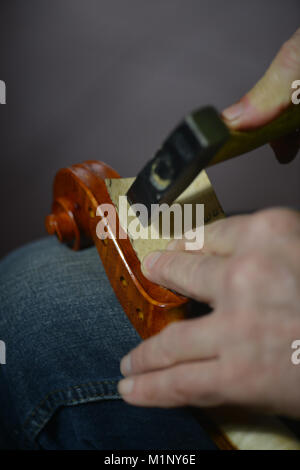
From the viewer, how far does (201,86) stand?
1.60 metres

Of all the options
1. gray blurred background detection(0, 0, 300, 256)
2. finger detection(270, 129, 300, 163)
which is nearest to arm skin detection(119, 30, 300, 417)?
finger detection(270, 129, 300, 163)

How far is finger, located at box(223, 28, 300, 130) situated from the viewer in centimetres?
46

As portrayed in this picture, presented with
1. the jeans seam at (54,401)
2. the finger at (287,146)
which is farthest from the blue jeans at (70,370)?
the finger at (287,146)

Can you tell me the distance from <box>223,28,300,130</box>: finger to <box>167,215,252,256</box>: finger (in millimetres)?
117

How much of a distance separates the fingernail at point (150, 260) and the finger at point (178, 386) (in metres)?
0.13

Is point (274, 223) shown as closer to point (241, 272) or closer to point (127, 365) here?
point (241, 272)

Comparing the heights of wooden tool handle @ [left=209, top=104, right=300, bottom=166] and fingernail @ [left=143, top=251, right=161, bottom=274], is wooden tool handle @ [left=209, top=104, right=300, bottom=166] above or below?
above

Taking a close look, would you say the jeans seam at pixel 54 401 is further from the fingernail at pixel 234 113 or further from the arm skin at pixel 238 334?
the fingernail at pixel 234 113

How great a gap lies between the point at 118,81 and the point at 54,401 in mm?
1321

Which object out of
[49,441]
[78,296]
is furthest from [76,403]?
[78,296]

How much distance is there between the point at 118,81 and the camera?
1548mm

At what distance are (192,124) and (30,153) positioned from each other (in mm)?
1235

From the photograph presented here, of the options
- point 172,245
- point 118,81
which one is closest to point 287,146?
point 172,245

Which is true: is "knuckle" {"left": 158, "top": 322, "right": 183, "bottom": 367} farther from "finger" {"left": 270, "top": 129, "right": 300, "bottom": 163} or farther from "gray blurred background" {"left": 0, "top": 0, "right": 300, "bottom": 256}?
"gray blurred background" {"left": 0, "top": 0, "right": 300, "bottom": 256}
